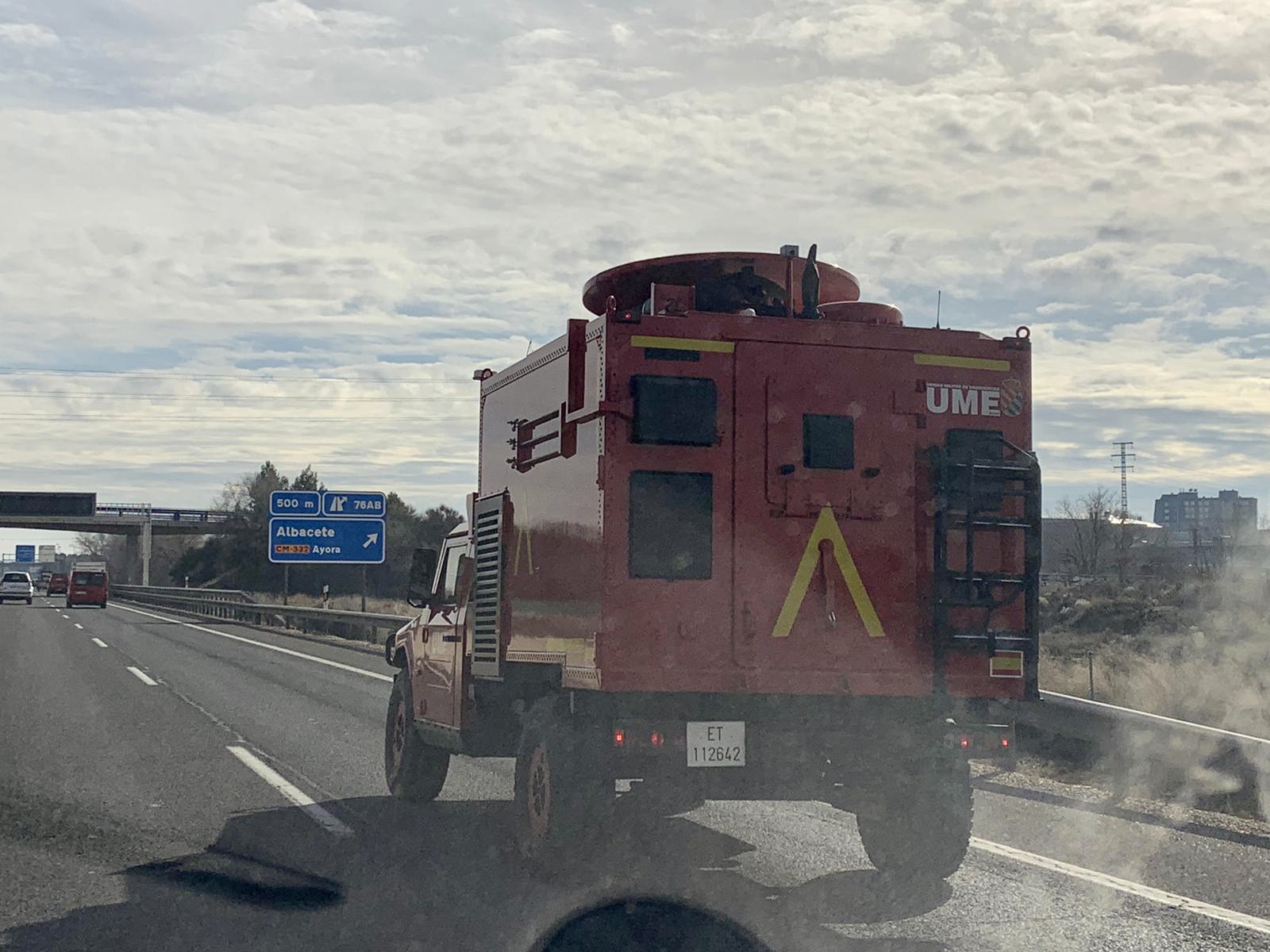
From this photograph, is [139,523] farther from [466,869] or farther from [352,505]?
[466,869]

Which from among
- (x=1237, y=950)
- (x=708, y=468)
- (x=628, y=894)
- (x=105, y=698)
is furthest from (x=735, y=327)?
(x=105, y=698)

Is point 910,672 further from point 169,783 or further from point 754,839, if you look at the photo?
point 169,783

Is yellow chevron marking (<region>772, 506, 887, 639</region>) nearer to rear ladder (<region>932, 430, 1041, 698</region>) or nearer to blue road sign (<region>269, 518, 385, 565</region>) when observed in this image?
rear ladder (<region>932, 430, 1041, 698</region>)

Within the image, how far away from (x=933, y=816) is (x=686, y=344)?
2.72 meters

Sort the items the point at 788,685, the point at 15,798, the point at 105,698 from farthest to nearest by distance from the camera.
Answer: the point at 105,698 < the point at 15,798 < the point at 788,685

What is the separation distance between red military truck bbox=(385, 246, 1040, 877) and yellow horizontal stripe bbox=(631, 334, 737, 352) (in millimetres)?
16

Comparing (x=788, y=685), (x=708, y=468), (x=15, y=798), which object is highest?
(x=708, y=468)

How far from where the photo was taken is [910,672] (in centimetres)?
715

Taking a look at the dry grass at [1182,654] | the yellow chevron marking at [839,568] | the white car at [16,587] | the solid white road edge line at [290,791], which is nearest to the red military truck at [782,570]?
the yellow chevron marking at [839,568]

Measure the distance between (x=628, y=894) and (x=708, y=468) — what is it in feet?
7.13

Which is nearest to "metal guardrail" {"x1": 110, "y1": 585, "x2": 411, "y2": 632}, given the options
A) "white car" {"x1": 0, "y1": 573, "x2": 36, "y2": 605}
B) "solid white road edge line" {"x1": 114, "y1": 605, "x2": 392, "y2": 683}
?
"solid white road edge line" {"x1": 114, "y1": 605, "x2": 392, "y2": 683}

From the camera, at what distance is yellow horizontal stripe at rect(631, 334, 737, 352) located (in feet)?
22.8

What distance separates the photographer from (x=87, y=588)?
6600 centimetres

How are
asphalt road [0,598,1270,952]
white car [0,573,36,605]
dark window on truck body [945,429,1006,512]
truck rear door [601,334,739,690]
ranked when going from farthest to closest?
white car [0,573,36,605], dark window on truck body [945,429,1006,512], truck rear door [601,334,739,690], asphalt road [0,598,1270,952]
